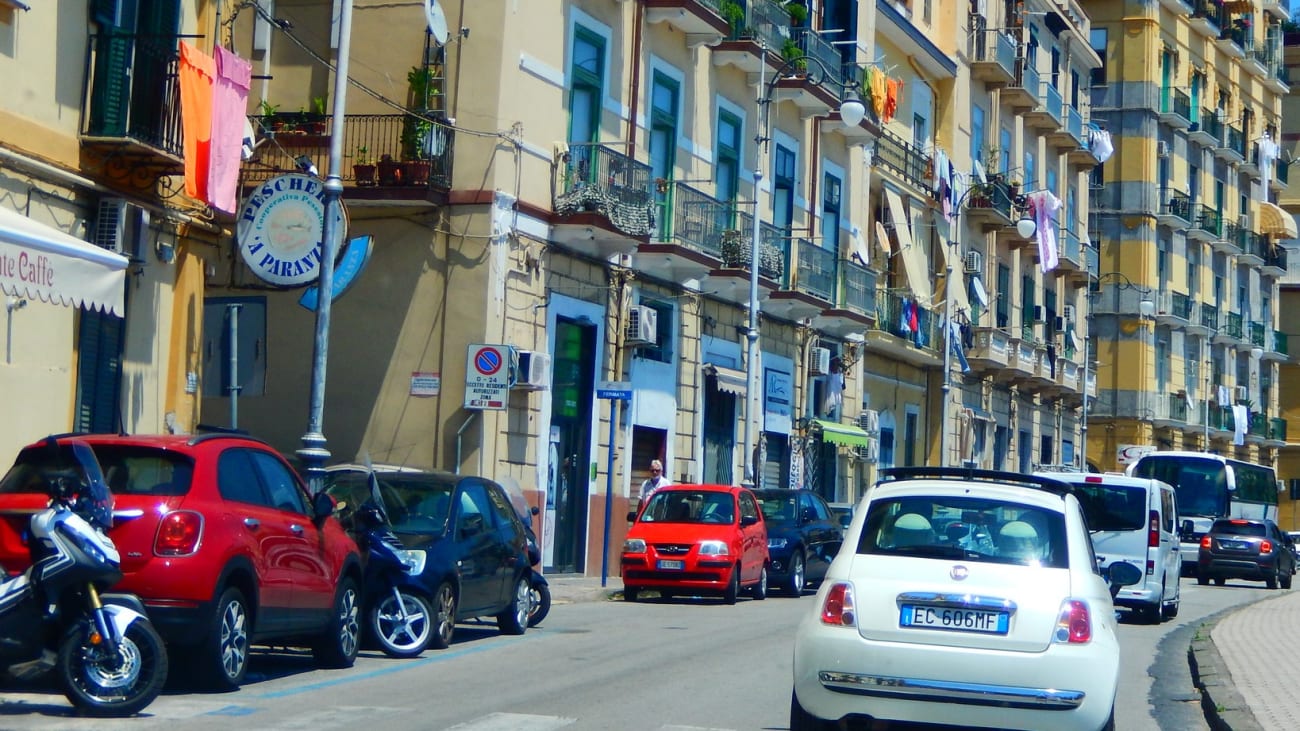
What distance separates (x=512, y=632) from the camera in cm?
1836

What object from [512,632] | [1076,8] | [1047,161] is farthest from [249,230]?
[1076,8]

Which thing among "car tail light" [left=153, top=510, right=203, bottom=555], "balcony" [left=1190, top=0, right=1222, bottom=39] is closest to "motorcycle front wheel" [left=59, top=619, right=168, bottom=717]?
"car tail light" [left=153, top=510, right=203, bottom=555]

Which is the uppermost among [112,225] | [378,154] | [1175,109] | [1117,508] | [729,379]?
[1175,109]

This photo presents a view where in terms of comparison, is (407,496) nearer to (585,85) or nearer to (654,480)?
(654,480)

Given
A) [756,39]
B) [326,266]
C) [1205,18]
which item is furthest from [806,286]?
[1205,18]

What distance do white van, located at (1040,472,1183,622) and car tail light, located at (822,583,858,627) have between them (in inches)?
557

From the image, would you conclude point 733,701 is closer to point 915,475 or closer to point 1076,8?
point 915,475

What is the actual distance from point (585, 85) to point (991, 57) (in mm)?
23793

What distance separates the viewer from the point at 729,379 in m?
35.0


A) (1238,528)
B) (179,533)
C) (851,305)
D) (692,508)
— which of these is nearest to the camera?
(179,533)

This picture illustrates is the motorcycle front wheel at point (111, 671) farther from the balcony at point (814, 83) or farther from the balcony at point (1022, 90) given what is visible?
the balcony at point (1022, 90)

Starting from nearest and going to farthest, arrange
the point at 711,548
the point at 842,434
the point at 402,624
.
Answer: the point at 402,624
the point at 711,548
the point at 842,434

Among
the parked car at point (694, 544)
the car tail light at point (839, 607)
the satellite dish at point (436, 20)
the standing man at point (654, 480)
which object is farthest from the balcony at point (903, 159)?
the car tail light at point (839, 607)

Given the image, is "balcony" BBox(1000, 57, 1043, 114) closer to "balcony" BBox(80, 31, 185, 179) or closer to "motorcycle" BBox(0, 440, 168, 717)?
"balcony" BBox(80, 31, 185, 179)
